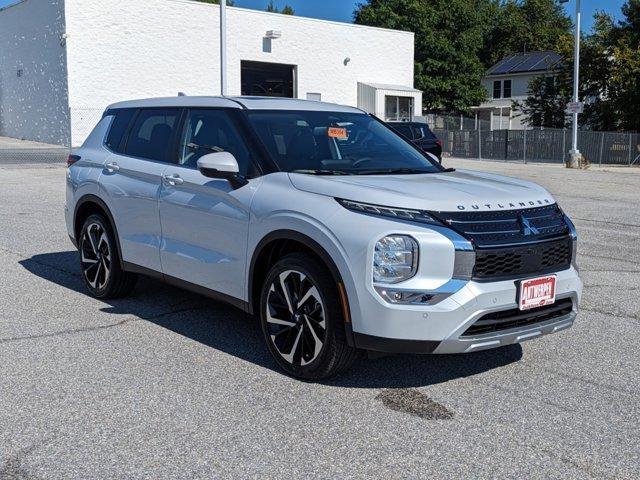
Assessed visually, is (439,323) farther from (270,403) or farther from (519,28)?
(519,28)

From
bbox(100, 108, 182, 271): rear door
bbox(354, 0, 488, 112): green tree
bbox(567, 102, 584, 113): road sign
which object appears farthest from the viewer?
bbox(354, 0, 488, 112): green tree

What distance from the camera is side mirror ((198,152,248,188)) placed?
507 cm

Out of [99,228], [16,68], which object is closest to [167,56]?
[16,68]

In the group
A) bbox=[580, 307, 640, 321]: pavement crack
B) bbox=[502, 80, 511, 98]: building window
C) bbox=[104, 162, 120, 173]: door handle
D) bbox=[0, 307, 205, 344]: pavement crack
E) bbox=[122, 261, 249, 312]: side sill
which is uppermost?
bbox=[502, 80, 511, 98]: building window

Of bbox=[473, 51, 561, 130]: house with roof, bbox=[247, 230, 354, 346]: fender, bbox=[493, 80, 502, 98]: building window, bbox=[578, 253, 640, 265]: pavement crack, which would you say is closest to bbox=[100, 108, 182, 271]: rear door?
bbox=[247, 230, 354, 346]: fender

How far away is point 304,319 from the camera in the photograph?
4715 millimetres

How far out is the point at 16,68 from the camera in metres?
38.2

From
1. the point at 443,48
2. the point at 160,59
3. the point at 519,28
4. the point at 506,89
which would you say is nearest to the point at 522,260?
the point at 160,59

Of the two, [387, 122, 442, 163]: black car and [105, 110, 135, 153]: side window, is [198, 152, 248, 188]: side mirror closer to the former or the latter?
[105, 110, 135, 153]: side window

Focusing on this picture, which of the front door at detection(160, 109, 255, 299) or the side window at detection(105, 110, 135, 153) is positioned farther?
the side window at detection(105, 110, 135, 153)

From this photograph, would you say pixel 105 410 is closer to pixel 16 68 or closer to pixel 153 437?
pixel 153 437

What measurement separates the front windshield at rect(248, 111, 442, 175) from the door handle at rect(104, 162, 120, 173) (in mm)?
1640

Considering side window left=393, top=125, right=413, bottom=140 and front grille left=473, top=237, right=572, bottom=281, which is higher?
side window left=393, top=125, right=413, bottom=140

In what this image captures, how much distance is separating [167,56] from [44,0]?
5856mm
